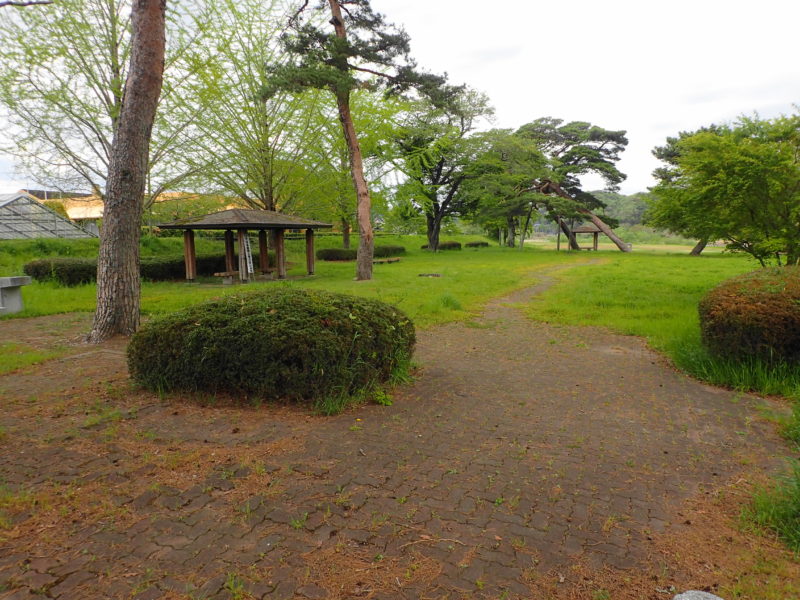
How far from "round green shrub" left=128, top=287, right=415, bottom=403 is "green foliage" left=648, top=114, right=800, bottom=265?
8122 millimetres

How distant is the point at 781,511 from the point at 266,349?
3.67 metres

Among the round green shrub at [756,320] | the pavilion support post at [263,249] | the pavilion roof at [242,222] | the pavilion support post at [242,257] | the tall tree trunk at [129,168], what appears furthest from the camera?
the pavilion support post at [263,249]

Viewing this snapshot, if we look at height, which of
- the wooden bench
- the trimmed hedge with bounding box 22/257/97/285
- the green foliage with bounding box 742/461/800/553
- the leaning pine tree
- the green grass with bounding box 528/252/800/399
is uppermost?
the leaning pine tree

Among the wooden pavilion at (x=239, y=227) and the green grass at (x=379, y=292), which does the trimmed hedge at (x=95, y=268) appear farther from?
the wooden pavilion at (x=239, y=227)

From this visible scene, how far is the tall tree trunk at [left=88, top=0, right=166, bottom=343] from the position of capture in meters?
6.38

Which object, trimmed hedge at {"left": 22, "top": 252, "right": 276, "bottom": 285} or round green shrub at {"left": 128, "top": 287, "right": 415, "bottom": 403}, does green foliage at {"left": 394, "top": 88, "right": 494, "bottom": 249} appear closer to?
trimmed hedge at {"left": 22, "top": 252, "right": 276, "bottom": 285}

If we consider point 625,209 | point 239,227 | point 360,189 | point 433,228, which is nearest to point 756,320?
point 360,189

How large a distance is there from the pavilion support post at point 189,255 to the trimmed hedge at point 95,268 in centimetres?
80

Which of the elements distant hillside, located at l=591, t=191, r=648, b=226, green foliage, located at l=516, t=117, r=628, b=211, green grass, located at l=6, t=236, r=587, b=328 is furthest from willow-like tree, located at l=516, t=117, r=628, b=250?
distant hillside, located at l=591, t=191, r=648, b=226

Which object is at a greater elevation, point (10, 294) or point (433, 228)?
point (433, 228)

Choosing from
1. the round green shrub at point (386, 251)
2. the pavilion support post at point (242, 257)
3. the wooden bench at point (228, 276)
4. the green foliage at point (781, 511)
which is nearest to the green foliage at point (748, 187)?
the green foliage at point (781, 511)

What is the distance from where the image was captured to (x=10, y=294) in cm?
923

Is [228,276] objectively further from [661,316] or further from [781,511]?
[781,511]

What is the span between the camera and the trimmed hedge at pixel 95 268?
42.0 ft
